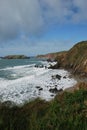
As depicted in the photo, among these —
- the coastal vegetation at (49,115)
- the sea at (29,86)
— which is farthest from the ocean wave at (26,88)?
the coastal vegetation at (49,115)

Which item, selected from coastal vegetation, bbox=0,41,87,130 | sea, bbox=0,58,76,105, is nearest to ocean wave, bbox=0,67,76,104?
sea, bbox=0,58,76,105

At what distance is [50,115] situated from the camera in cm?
788

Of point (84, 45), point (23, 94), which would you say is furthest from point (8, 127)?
point (84, 45)

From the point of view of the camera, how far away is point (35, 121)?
280 inches

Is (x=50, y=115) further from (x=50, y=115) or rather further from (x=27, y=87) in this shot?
(x=27, y=87)

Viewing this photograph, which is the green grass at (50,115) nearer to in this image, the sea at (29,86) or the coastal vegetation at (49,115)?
the coastal vegetation at (49,115)

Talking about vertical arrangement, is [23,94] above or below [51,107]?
below

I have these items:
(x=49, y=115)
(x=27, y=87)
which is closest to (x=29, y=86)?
(x=27, y=87)

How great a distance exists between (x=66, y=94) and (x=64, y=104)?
36.1 inches

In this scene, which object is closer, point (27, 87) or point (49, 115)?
point (49, 115)

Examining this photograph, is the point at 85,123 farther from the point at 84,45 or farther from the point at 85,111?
the point at 84,45

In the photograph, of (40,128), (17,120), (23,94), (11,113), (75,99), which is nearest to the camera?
(40,128)

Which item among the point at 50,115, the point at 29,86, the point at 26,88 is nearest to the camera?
the point at 50,115

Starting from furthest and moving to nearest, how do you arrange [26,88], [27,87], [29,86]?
[29,86]
[27,87]
[26,88]
